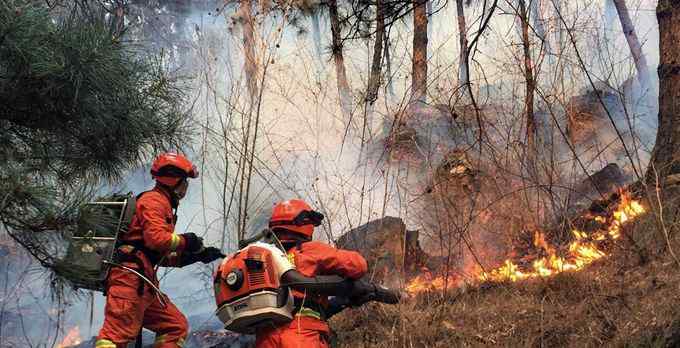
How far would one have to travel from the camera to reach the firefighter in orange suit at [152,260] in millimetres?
4141

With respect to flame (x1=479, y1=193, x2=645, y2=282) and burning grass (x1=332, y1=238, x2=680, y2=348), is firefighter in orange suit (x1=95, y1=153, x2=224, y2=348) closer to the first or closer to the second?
burning grass (x1=332, y1=238, x2=680, y2=348)

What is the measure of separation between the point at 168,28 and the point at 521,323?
57.1ft

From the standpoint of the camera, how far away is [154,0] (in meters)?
18.1

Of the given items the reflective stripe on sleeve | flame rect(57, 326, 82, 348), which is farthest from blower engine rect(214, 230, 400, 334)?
flame rect(57, 326, 82, 348)

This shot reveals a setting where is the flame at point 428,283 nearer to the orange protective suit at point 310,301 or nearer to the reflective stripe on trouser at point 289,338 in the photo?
the orange protective suit at point 310,301

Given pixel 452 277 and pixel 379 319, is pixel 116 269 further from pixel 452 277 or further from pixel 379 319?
pixel 452 277

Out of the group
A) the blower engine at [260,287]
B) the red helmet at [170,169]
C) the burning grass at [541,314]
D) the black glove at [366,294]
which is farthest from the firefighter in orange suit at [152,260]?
the burning grass at [541,314]

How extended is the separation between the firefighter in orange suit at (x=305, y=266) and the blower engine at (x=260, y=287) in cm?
6

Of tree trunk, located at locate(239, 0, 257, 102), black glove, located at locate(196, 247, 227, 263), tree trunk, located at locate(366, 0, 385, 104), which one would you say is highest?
tree trunk, located at locate(239, 0, 257, 102)

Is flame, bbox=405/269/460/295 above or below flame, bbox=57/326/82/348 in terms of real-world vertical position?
below

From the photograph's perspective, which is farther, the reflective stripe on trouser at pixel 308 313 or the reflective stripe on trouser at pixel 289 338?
the reflective stripe on trouser at pixel 308 313

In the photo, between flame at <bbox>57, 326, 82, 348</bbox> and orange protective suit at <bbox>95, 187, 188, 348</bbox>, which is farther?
flame at <bbox>57, 326, 82, 348</bbox>

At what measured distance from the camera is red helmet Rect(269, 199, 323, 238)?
3.87 metres

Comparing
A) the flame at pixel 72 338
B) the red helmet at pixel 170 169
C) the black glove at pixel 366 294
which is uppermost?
the red helmet at pixel 170 169
